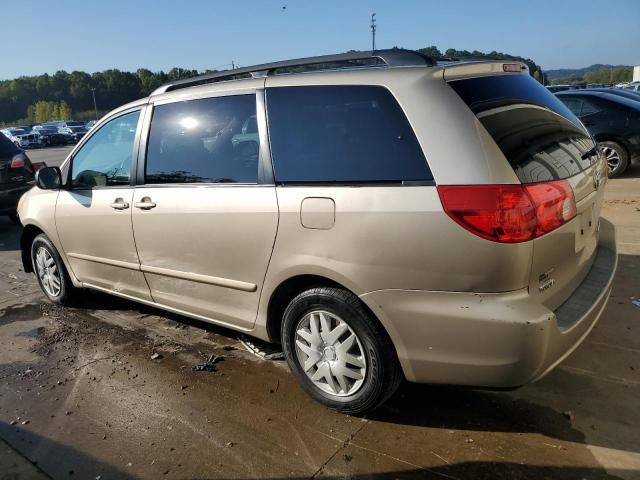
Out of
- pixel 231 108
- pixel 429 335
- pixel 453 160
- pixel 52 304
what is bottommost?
pixel 52 304

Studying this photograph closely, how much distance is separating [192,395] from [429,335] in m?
1.60

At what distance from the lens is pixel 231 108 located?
3191mm

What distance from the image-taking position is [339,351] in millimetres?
2754

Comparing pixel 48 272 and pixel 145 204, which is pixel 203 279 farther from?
pixel 48 272

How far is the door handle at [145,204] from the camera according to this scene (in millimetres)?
3533

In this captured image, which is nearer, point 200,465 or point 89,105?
point 200,465

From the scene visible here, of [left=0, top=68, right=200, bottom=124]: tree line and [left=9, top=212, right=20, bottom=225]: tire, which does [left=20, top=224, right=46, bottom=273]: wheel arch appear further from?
[left=0, top=68, right=200, bottom=124]: tree line

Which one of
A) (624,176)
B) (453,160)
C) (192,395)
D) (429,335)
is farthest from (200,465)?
(624,176)

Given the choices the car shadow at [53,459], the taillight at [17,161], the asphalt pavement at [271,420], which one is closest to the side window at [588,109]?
the asphalt pavement at [271,420]

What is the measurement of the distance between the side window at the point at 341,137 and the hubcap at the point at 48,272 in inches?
118

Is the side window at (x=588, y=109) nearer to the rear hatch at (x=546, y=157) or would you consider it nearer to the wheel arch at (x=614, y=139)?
the wheel arch at (x=614, y=139)

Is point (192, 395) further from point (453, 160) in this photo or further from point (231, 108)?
point (453, 160)

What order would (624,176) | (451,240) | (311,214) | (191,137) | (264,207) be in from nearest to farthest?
(451,240) < (311,214) < (264,207) < (191,137) < (624,176)

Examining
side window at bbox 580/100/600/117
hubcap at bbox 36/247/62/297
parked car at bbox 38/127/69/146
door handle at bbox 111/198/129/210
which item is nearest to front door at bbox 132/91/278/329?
door handle at bbox 111/198/129/210
